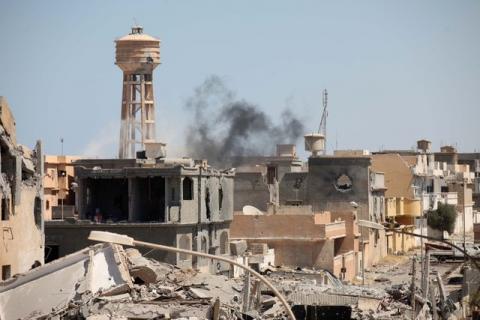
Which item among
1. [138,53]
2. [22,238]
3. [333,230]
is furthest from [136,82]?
[22,238]

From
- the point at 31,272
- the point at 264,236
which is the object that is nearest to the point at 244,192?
the point at 264,236

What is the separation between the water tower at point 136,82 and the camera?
90750mm

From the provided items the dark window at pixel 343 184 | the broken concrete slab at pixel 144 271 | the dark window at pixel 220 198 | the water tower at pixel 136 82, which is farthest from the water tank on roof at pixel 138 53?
the broken concrete slab at pixel 144 271

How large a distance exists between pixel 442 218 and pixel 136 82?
20.9 meters

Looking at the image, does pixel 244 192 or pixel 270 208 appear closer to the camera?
pixel 270 208

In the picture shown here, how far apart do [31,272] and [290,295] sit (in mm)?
7087

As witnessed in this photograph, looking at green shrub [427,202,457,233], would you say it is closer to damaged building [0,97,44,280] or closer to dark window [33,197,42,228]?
dark window [33,197,42,228]

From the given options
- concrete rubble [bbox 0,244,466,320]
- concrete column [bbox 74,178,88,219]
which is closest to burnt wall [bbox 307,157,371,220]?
concrete column [bbox 74,178,88,219]

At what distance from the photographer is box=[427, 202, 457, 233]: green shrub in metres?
90.0

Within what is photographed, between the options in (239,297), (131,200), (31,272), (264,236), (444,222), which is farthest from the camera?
(444,222)

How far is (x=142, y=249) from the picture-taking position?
50.7 metres

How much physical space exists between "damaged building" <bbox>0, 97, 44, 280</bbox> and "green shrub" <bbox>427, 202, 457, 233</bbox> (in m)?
54.6

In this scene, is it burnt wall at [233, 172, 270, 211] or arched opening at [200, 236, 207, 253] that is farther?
burnt wall at [233, 172, 270, 211]

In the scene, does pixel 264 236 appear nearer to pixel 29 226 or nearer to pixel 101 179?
pixel 101 179
